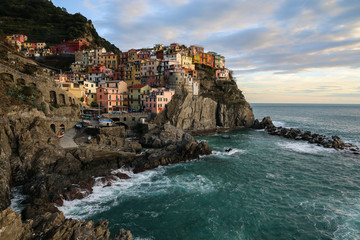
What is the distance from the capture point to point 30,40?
125625 millimetres

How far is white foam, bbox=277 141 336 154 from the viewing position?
5101cm

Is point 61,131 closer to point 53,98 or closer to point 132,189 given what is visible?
point 53,98

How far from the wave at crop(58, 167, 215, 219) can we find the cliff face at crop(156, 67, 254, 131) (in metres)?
35.5

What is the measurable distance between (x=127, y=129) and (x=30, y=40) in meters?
113

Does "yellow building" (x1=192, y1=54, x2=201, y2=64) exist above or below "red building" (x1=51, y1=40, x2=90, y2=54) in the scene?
below

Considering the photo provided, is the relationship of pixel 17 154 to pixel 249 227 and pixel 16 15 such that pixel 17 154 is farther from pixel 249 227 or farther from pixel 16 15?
pixel 16 15

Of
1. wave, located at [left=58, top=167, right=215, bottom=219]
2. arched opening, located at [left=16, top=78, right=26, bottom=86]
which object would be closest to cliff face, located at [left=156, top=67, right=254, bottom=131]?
wave, located at [left=58, top=167, right=215, bottom=219]

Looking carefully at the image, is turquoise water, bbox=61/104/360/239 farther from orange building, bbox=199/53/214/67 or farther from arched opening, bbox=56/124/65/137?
orange building, bbox=199/53/214/67

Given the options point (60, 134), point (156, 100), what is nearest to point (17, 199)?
point (60, 134)

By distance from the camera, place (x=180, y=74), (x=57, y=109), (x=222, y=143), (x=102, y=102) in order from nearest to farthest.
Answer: (x=57, y=109) < (x=222, y=143) < (x=102, y=102) < (x=180, y=74)

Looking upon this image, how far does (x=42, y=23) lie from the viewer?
144 m

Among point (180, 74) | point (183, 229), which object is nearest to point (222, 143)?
point (180, 74)

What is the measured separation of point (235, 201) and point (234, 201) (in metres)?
0.13

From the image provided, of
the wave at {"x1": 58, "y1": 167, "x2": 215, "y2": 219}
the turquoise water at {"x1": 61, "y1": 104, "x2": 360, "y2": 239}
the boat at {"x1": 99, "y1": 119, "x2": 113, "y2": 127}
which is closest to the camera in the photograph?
the turquoise water at {"x1": 61, "y1": 104, "x2": 360, "y2": 239}
